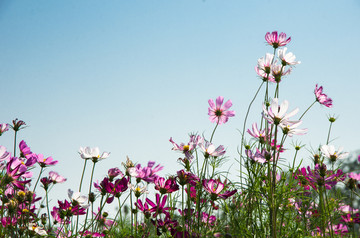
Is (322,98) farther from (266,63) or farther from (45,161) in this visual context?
(45,161)

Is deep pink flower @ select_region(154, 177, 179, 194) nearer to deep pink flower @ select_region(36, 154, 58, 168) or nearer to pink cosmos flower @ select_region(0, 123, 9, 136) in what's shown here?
deep pink flower @ select_region(36, 154, 58, 168)

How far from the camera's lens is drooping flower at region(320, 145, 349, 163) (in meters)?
1.90

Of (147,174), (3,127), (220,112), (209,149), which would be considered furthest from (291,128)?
(3,127)

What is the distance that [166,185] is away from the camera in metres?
1.76

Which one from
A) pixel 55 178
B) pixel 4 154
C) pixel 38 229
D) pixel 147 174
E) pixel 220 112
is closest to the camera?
pixel 4 154

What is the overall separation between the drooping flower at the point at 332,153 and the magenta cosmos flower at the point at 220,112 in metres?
0.51

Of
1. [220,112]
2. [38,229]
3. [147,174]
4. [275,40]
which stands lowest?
[38,229]

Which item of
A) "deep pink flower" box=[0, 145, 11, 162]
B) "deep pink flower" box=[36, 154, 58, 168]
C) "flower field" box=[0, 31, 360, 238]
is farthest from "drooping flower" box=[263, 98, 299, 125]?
"deep pink flower" box=[36, 154, 58, 168]

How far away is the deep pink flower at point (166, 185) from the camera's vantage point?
5.71 feet

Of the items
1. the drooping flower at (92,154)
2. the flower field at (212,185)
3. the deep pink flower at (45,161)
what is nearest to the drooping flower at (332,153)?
the flower field at (212,185)

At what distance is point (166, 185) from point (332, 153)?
34.8 inches

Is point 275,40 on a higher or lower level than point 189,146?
higher

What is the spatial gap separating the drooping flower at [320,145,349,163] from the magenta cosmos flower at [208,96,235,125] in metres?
0.51

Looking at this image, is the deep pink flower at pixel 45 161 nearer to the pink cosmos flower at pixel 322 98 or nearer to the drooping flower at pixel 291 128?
the drooping flower at pixel 291 128
